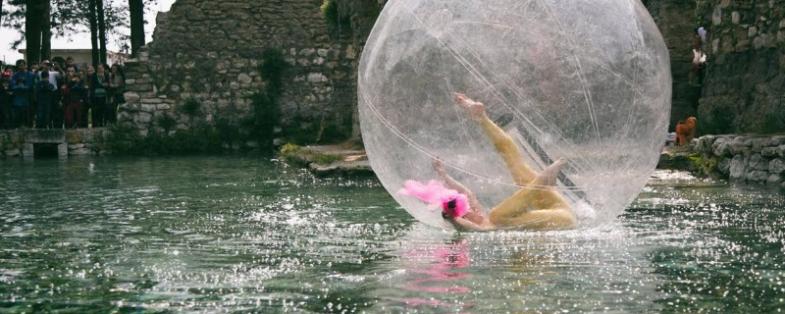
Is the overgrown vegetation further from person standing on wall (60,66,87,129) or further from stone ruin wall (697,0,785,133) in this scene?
stone ruin wall (697,0,785,133)

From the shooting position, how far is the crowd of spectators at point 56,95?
24906 mm

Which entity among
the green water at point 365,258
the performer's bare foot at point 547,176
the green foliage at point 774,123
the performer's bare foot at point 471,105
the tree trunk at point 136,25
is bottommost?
the green water at point 365,258

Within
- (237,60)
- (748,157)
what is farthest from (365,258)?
(237,60)

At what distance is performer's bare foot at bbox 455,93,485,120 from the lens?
898 centimetres

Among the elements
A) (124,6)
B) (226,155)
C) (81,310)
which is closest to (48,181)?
(226,155)

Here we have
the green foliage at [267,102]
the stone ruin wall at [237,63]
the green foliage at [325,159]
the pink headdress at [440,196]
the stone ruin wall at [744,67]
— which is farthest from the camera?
the stone ruin wall at [237,63]

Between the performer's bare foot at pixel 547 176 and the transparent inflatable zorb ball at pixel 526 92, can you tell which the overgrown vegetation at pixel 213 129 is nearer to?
the transparent inflatable zorb ball at pixel 526 92

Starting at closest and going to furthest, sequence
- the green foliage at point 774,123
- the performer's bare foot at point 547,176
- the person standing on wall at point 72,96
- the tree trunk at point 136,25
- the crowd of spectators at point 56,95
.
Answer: the performer's bare foot at point 547,176 < the green foliage at point 774,123 < the crowd of spectators at point 56,95 < the person standing on wall at point 72,96 < the tree trunk at point 136,25

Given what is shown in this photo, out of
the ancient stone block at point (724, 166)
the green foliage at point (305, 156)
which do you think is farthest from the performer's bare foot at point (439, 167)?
the green foliage at point (305, 156)

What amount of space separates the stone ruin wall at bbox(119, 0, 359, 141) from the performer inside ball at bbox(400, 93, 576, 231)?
54.1 ft

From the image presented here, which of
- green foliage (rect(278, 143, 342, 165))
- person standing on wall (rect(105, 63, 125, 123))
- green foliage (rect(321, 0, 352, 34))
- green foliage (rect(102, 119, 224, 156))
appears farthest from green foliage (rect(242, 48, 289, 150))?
green foliage (rect(278, 143, 342, 165))

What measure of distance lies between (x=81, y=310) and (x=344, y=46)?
19.2 m

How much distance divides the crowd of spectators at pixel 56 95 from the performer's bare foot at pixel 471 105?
17.0 meters

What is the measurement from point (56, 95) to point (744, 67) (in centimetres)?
1323
